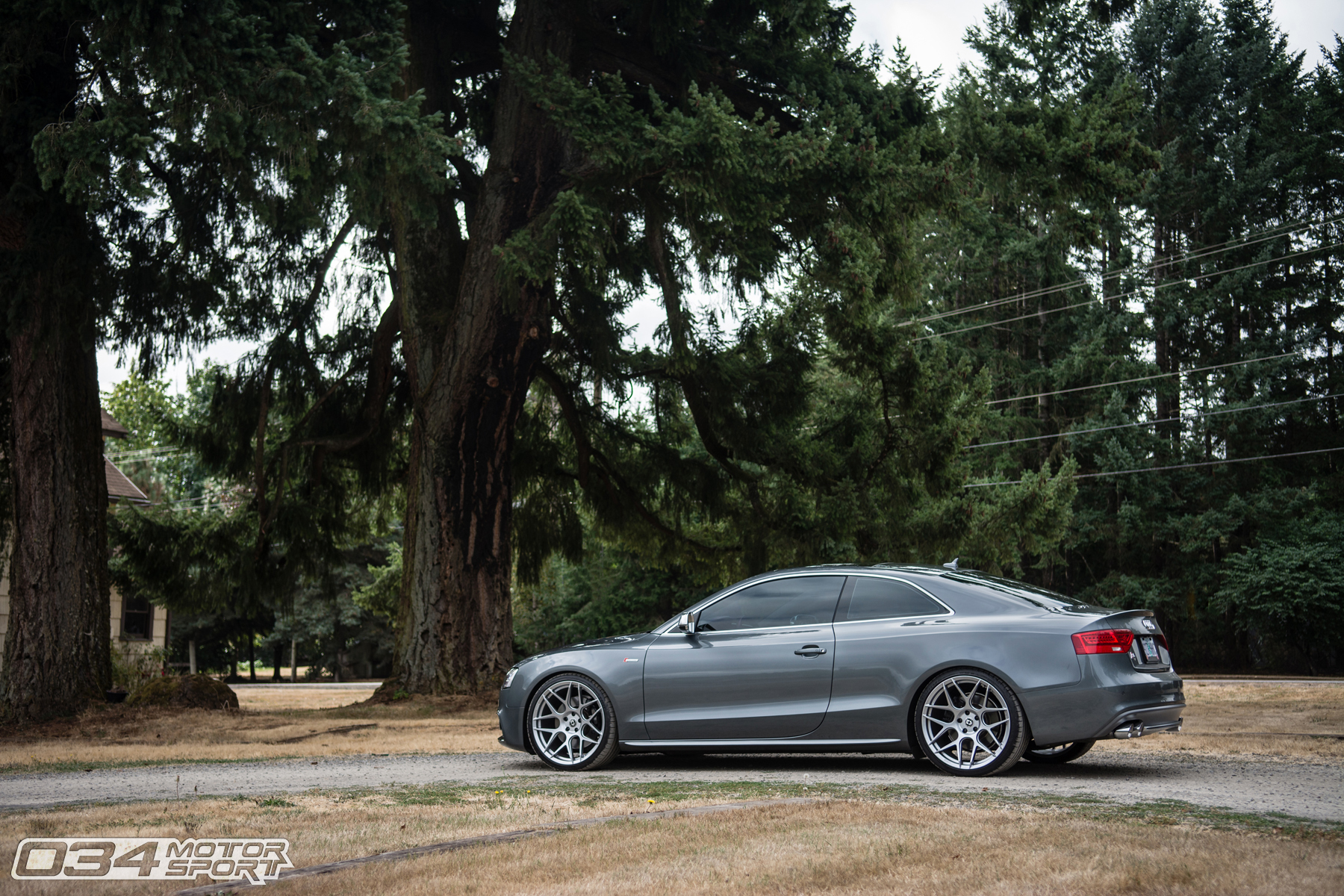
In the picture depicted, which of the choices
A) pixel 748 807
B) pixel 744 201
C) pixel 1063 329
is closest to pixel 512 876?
pixel 748 807

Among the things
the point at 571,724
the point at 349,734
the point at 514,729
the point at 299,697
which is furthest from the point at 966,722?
the point at 299,697

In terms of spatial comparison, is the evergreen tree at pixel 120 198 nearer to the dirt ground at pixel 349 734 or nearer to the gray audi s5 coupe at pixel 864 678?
the dirt ground at pixel 349 734

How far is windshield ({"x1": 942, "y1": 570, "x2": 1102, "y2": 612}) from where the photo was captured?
783 centimetres

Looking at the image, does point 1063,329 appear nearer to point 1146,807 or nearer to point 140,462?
point 1146,807

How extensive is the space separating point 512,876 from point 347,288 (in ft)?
49.6

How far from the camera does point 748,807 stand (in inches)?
231

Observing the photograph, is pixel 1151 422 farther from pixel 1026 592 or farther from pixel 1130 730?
pixel 1130 730

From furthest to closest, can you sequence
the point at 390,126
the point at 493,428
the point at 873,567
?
1. the point at 493,428
2. the point at 390,126
3. the point at 873,567

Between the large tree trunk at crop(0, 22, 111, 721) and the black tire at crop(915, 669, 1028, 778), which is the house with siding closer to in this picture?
the large tree trunk at crop(0, 22, 111, 721)

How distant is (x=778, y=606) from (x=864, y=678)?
0.84 meters

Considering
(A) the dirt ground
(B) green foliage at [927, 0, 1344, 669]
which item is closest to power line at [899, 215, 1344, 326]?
(B) green foliage at [927, 0, 1344, 669]

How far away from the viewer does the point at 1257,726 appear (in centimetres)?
1236

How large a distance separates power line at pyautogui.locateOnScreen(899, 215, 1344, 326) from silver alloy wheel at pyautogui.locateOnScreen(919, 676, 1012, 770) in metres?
33.0

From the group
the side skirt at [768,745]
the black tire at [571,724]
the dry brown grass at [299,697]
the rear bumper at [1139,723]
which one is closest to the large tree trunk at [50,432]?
the black tire at [571,724]
